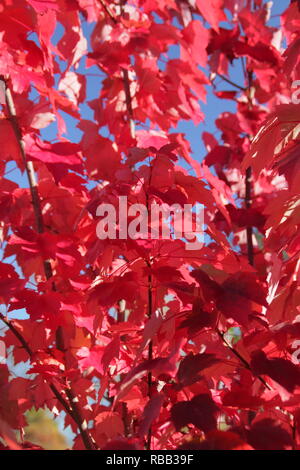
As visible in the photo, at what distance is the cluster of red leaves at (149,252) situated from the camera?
68 cm

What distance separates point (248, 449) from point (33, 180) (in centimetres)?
80

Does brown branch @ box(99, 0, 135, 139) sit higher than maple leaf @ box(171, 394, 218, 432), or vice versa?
brown branch @ box(99, 0, 135, 139)

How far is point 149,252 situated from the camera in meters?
0.86

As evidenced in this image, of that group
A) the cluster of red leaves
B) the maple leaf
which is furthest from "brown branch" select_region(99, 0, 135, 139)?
the maple leaf

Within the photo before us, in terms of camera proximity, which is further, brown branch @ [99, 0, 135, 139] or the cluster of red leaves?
brown branch @ [99, 0, 135, 139]

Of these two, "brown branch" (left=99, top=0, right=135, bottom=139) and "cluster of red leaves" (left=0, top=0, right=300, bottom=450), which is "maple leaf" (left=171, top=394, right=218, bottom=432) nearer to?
"cluster of red leaves" (left=0, top=0, right=300, bottom=450)

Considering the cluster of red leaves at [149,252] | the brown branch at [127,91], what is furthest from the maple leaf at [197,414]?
the brown branch at [127,91]

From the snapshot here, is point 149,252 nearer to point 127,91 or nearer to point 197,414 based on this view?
point 197,414

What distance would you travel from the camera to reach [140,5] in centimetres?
166

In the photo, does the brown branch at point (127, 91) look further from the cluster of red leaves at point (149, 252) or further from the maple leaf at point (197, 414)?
the maple leaf at point (197, 414)

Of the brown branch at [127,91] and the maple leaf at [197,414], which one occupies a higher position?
the brown branch at [127,91]

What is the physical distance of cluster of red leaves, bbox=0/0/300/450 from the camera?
684mm

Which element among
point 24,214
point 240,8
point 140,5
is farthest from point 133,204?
point 240,8

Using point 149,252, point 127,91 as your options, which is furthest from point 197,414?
point 127,91
